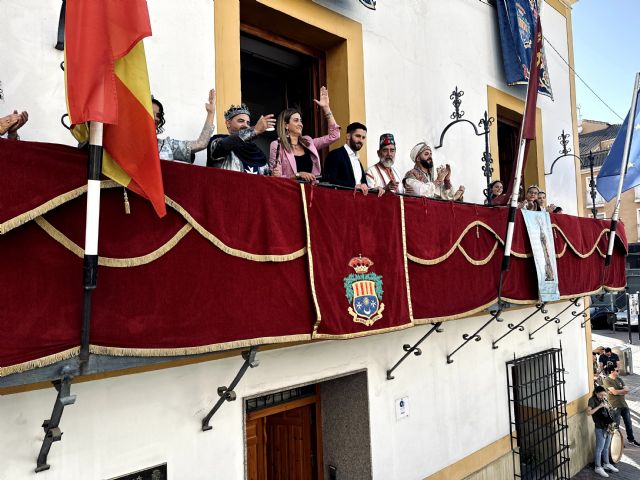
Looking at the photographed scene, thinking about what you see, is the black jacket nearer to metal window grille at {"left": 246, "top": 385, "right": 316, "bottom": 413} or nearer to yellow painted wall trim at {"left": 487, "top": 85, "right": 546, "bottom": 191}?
metal window grille at {"left": 246, "top": 385, "right": 316, "bottom": 413}

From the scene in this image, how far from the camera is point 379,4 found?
661cm

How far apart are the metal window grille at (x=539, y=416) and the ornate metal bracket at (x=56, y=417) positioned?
22.7ft

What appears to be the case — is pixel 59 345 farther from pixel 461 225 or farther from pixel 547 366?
pixel 547 366

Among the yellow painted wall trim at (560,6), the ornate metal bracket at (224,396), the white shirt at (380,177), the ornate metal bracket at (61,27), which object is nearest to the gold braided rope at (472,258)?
the white shirt at (380,177)

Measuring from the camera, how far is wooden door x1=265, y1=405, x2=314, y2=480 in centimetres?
575

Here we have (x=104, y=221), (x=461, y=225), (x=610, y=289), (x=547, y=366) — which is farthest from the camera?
(x=547, y=366)

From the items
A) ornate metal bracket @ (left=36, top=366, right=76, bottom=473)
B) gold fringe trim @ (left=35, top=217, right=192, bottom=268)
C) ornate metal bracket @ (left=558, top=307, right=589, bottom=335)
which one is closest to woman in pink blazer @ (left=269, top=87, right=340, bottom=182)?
gold fringe trim @ (left=35, top=217, right=192, bottom=268)

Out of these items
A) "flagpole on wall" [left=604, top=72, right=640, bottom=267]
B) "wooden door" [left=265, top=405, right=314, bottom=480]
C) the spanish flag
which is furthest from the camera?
"flagpole on wall" [left=604, top=72, right=640, bottom=267]

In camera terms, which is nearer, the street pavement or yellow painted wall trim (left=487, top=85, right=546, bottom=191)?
yellow painted wall trim (left=487, top=85, right=546, bottom=191)

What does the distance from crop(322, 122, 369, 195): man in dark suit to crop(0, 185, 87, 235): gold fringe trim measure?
2.63 meters

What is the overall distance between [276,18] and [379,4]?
188cm

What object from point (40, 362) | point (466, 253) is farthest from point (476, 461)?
point (40, 362)

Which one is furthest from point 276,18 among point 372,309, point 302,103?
point 372,309

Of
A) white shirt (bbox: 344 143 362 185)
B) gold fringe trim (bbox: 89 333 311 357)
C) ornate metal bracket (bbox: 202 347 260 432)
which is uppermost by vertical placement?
white shirt (bbox: 344 143 362 185)
